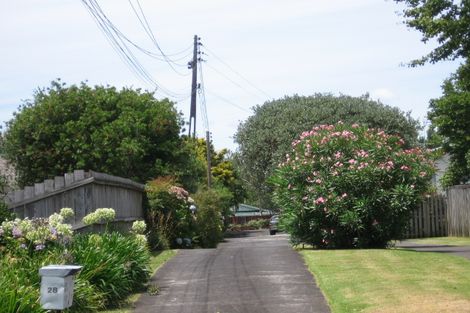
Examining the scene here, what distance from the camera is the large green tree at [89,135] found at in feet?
83.3

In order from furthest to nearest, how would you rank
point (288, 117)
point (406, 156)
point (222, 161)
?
point (222, 161) < point (288, 117) < point (406, 156)

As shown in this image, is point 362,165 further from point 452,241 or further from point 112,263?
point 112,263

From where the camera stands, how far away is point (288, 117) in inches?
1816

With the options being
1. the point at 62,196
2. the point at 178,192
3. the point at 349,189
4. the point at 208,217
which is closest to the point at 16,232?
the point at 62,196

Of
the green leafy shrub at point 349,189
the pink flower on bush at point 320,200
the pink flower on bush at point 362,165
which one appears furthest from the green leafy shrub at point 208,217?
the pink flower on bush at point 362,165

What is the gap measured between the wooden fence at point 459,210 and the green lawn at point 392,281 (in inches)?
412

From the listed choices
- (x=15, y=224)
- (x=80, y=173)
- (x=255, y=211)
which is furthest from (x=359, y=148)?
(x=255, y=211)

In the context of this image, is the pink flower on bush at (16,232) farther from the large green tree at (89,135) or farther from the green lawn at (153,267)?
the large green tree at (89,135)

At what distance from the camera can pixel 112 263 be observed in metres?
11.1

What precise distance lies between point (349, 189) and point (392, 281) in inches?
271

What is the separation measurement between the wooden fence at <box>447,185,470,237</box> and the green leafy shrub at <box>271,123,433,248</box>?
7341mm

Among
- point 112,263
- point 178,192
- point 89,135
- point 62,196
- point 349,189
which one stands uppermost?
point 89,135

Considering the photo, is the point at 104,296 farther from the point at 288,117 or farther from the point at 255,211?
the point at 255,211

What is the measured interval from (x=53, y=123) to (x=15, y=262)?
16.5 meters
